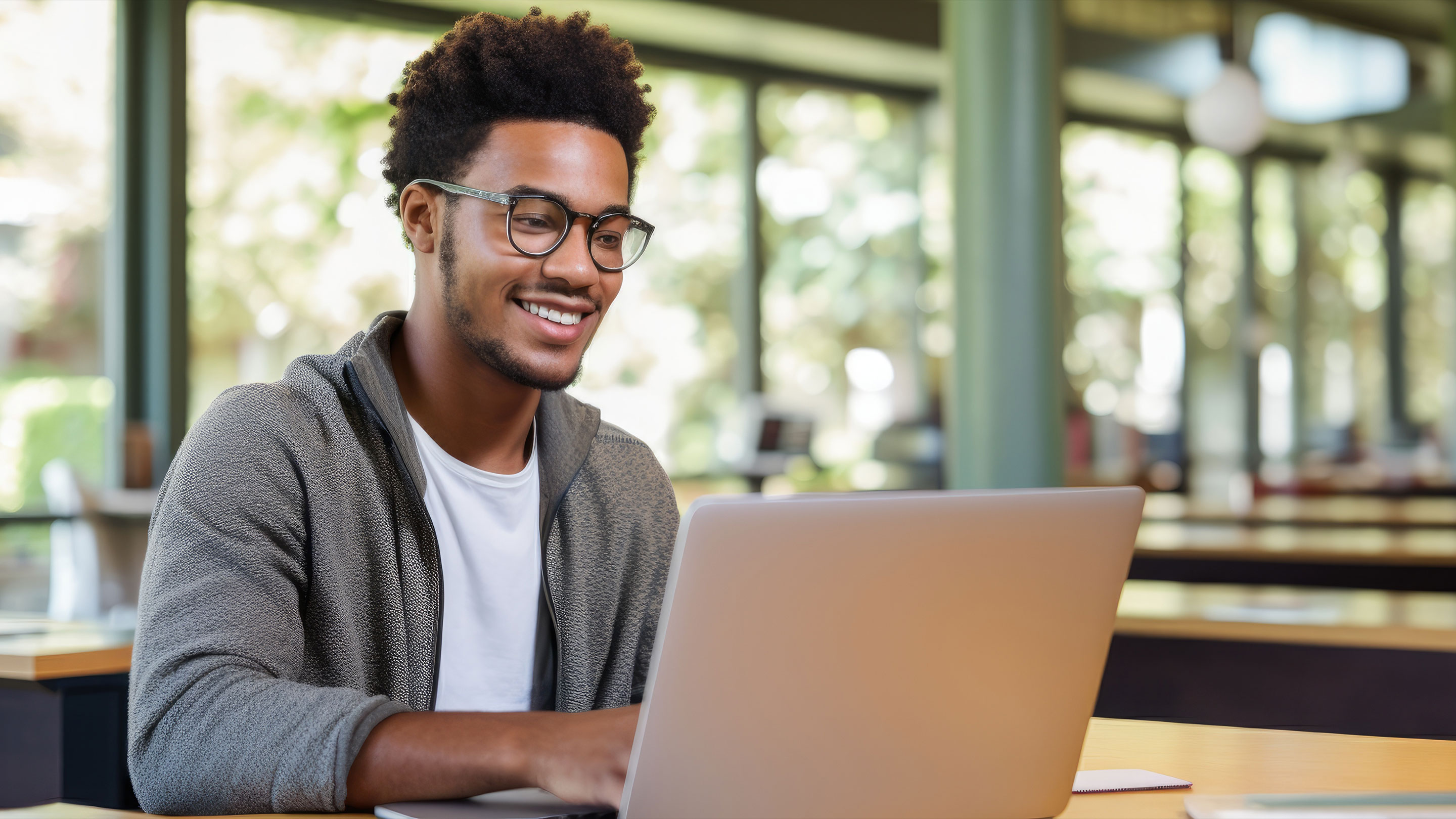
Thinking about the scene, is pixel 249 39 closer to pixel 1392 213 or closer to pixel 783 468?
pixel 783 468

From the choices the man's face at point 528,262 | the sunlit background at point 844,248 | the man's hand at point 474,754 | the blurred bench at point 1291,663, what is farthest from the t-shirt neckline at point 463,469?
the sunlit background at point 844,248

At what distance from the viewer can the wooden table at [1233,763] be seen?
1.01m

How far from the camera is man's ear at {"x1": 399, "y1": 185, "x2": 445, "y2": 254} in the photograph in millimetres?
1352

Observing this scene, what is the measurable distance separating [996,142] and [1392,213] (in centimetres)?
970

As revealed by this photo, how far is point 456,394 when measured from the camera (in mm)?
1377

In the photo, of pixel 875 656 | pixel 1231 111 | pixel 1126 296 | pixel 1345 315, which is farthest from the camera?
pixel 1345 315

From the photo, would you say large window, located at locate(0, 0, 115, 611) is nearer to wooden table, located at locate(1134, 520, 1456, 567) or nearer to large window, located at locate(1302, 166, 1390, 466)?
wooden table, located at locate(1134, 520, 1456, 567)

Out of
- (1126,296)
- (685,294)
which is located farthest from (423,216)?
(1126,296)

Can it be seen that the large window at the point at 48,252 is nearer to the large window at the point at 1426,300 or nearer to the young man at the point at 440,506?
the young man at the point at 440,506

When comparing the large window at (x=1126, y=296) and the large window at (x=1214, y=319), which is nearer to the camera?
the large window at (x=1126, y=296)

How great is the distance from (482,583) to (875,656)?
24.3 inches

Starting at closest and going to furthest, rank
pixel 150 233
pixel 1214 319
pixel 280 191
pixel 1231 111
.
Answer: pixel 1231 111
pixel 150 233
pixel 280 191
pixel 1214 319

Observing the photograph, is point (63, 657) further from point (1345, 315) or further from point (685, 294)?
point (1345, 315)

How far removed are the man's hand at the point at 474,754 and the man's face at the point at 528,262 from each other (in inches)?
18.2
